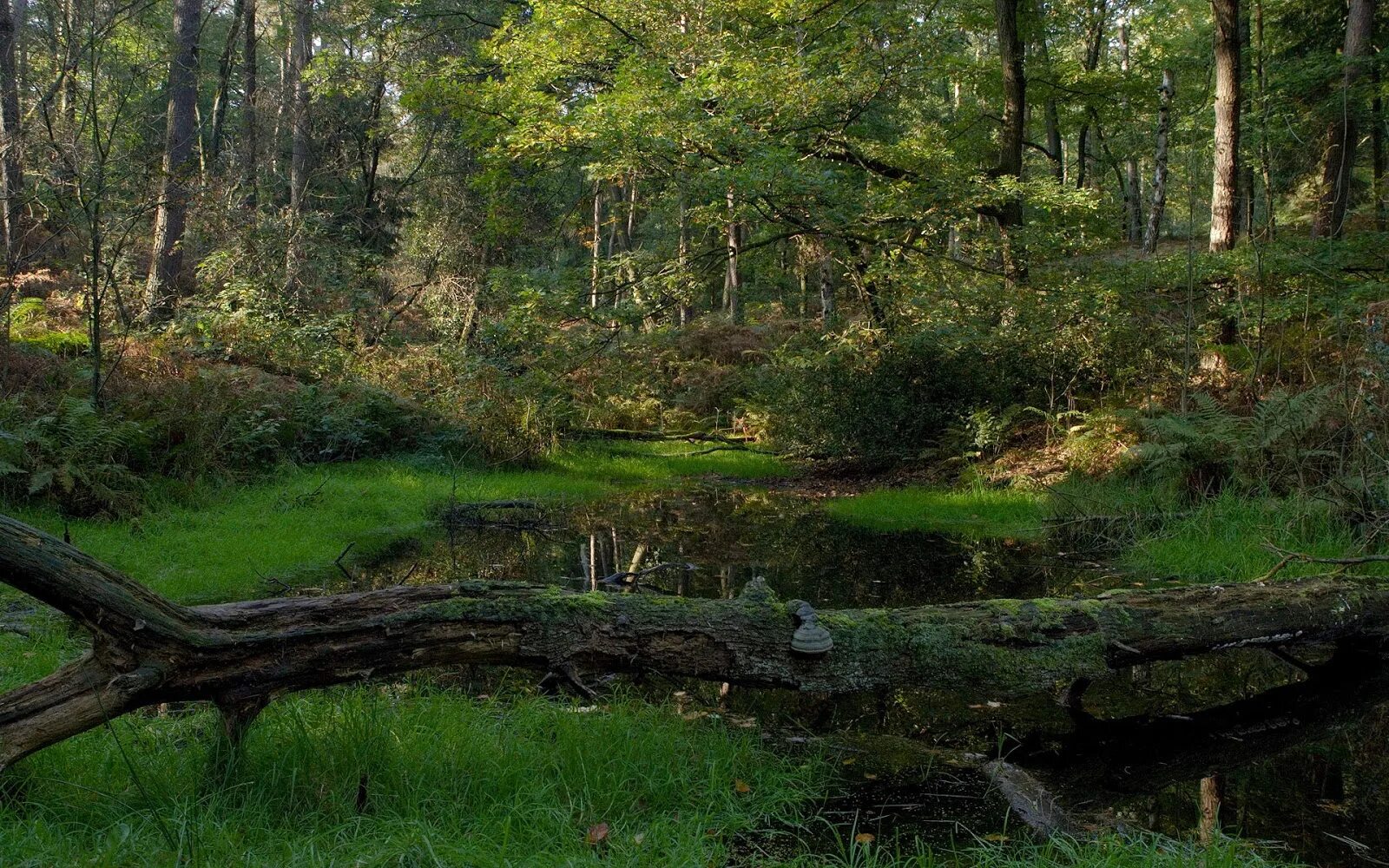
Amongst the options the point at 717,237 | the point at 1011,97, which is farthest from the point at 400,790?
the point at 1011,97

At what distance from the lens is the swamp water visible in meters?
3.57

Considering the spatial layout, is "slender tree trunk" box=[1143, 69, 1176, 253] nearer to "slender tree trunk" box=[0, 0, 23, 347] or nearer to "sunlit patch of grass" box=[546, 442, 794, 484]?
"sunlit patch of grass" box=[546, 442, 794, 484]

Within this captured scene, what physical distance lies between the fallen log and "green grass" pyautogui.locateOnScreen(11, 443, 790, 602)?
3.47m

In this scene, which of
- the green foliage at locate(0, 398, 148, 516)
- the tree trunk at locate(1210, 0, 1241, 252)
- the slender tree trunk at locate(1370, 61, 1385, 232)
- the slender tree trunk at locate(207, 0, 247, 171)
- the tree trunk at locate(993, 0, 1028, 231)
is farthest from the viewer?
the slender tree trunk at locate(207, 0, 247, 171)

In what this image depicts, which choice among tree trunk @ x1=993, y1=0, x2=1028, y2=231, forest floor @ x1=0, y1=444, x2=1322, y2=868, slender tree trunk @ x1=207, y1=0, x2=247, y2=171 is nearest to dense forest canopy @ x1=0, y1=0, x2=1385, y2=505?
tree trunk @ x1=993, y1=0, x2=1028, y2=231

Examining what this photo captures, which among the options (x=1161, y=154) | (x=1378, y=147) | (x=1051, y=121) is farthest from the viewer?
(x=1051, y=121)

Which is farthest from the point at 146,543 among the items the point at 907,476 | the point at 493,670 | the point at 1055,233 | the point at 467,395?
the point at 1055,233

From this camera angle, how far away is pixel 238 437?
35.0 feet

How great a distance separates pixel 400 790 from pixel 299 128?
71.7 feet

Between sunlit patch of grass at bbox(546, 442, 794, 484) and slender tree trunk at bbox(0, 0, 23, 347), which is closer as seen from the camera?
slender tree trunk at bbox(0, 0, 23, 347)

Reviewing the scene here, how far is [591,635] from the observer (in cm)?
401

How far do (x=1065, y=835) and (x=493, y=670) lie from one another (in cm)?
335

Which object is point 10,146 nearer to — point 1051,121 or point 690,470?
point 690,470

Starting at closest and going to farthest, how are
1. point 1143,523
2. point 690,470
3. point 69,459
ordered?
point 69,459 < point 1143,523 < point 690,470
